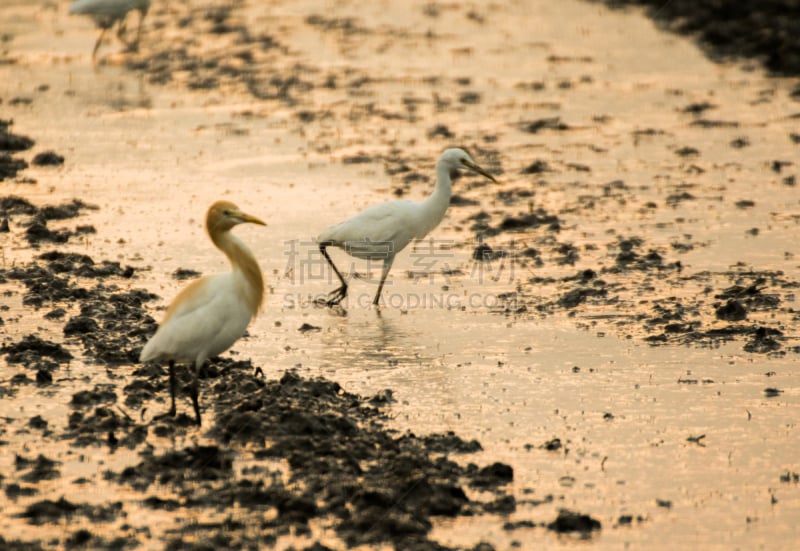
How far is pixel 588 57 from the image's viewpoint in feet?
64.1

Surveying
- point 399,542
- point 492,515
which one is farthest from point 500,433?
point 399,542

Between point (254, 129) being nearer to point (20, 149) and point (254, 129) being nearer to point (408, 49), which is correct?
point (20, 149)

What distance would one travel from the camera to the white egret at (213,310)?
22.9 feet

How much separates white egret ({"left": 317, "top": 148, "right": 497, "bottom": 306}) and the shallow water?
357mm

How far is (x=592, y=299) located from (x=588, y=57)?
421 inches

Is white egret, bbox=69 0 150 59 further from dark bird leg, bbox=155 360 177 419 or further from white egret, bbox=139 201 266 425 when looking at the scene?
dark bird leg, bbox=155 360 177 419

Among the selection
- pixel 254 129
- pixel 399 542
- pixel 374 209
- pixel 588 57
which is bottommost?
pixel 399 542

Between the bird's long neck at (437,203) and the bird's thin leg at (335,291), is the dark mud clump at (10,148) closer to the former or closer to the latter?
the bird's thin leg at (335,291)

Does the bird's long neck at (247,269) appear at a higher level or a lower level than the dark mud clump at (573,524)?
higher

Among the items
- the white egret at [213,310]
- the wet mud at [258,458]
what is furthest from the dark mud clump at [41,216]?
the white egret at [213,310]

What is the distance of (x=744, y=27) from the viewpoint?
2061cm

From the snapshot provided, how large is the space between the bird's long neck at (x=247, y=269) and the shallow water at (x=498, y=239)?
107 cm

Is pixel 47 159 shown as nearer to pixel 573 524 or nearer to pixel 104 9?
pixel 104 9

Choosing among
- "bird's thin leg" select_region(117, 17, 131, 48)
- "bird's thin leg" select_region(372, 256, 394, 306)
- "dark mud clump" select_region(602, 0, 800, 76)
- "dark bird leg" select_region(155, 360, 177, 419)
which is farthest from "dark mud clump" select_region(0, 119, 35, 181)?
"dark mud clump" select_region(602, 0, 800, 76)
